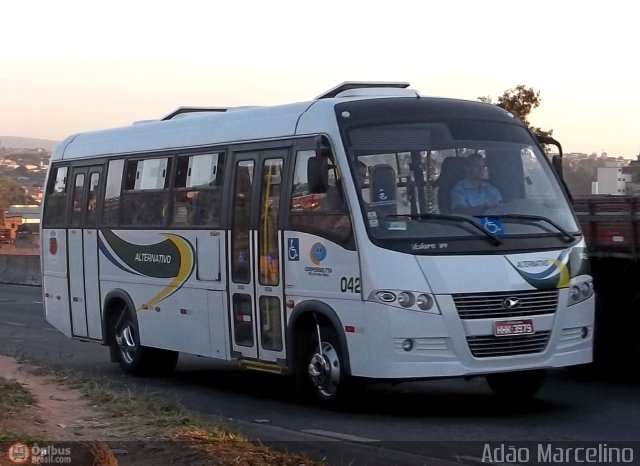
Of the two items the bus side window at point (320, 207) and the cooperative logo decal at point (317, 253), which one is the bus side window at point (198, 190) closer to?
the bus side window at point (320, 207)

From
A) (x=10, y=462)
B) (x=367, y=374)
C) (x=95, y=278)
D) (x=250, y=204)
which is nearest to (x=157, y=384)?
(x=95, y=278)

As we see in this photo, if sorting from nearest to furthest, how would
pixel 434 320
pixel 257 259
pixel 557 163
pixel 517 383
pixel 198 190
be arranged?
pixel 434 320, pixel 517 383, pixel 557 163, pixel 257 259, pixel 198 190

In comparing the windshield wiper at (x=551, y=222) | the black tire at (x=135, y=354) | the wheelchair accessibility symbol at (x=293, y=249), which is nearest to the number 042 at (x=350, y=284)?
the wheelchair accessibility symbol at (x=293, y=249)

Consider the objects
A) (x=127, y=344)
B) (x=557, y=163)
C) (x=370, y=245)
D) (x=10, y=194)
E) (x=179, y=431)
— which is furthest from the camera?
(x=10, y=194)

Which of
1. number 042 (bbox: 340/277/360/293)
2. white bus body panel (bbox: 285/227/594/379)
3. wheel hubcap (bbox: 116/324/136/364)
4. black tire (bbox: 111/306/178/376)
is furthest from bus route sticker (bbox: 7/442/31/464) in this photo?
wheel hubcap (bbox: 116/324/136/364)

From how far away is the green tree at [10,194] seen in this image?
101812mm

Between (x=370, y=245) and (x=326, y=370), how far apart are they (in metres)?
1.36

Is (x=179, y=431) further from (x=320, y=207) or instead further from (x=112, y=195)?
(x=112, y=195)

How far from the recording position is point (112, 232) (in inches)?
615

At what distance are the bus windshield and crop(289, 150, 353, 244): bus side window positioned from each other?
0.22m

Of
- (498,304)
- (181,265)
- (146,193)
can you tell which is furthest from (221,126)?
(498,304)

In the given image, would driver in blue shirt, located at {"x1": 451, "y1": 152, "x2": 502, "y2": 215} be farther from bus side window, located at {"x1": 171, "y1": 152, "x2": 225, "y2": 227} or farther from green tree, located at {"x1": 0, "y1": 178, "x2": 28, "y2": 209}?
green tree, located at {"x1": 0, "y1": 178, "x2": 28, "y2": 209}

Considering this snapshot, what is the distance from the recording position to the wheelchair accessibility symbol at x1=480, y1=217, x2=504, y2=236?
11.2 metres

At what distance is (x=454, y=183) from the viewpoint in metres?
11.5
